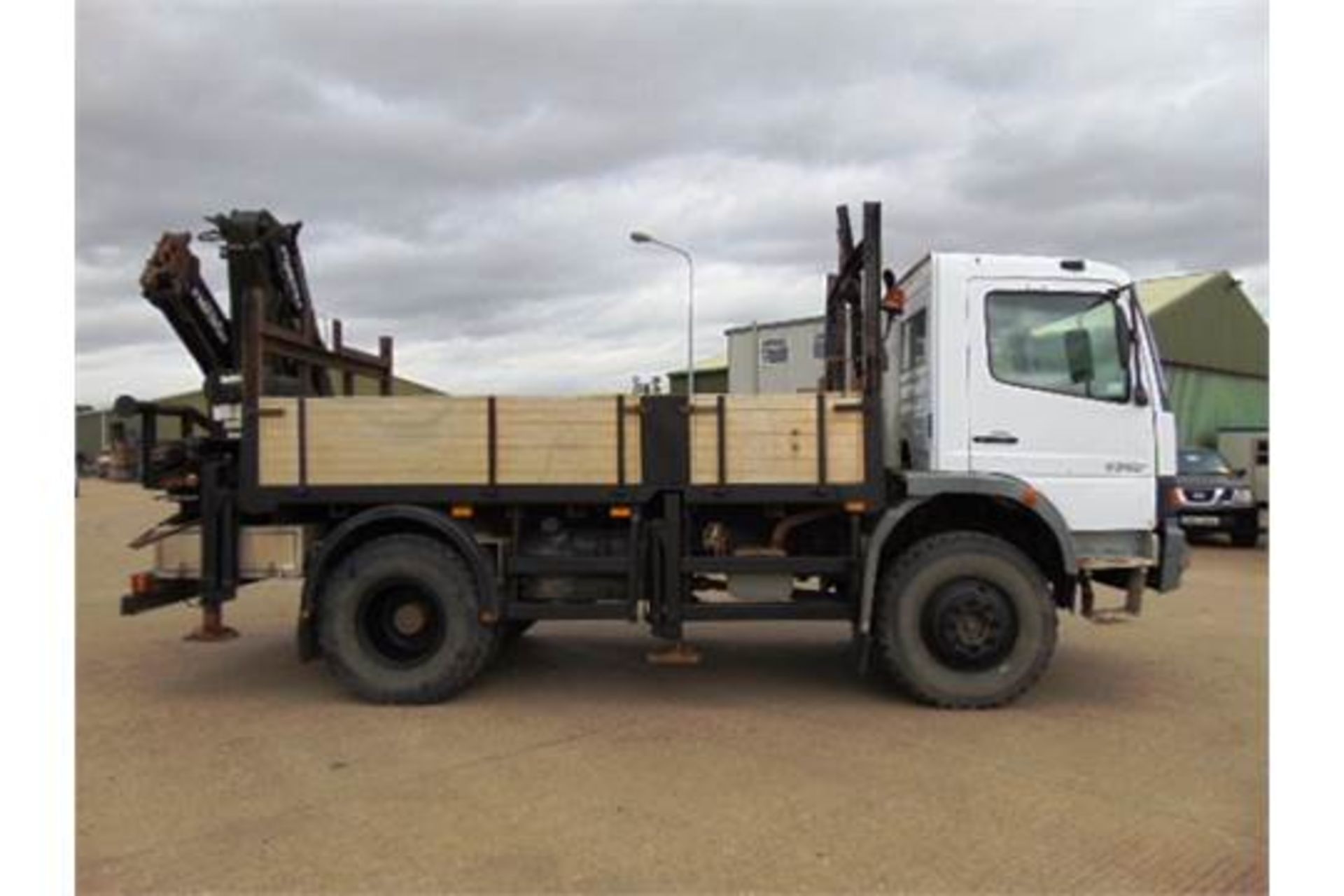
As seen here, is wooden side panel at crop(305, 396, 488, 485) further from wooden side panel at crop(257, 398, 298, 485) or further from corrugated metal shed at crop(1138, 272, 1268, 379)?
corrugated metal shed at crop(1138, 272, 1268, 379)

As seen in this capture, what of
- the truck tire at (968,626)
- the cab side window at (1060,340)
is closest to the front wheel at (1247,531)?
the cab side window at (1060,340)

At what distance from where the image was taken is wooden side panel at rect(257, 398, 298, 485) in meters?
6.88

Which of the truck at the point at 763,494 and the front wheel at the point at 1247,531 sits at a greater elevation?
the truck at the point at 763,494

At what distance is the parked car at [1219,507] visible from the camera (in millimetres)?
17312

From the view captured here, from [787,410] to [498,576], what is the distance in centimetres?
221

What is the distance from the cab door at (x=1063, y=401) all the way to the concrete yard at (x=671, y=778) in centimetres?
139

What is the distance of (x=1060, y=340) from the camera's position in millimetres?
6855

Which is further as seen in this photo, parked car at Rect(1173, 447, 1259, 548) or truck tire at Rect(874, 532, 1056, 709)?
parked car at Rect(1173, 447, 1259, 548)

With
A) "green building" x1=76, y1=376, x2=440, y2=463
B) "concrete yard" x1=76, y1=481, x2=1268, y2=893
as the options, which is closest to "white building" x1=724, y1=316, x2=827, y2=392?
"green building" x1=76, y1=376, x2=440, y2=463

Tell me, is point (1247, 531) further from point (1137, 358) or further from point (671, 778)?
point (671, 778)

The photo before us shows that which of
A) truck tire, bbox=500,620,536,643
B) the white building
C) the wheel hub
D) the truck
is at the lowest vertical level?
truck tire, bbox=500,620,536,643

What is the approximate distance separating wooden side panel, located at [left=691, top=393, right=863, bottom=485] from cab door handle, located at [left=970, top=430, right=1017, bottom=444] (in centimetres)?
77

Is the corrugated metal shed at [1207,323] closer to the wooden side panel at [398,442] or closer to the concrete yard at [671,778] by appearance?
the concrete yard at [671,778]

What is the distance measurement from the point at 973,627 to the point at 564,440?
291 centimetres
